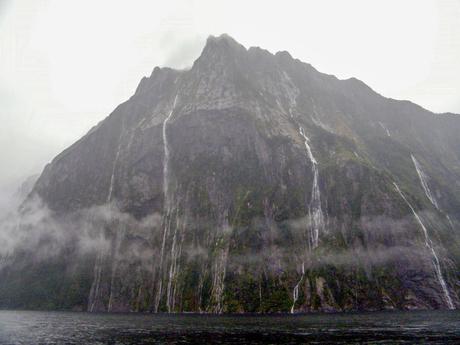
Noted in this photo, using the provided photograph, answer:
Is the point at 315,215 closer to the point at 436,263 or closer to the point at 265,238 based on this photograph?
the point at 265,238

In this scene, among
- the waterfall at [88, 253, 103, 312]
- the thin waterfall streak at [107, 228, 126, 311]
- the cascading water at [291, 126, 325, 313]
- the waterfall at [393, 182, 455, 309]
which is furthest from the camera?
the waterfall at [88, 253, 103, 312]

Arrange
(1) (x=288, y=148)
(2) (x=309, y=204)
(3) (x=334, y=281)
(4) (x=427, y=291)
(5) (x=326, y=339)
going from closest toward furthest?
(5) (x=326, y=339), (4) (x=427, y=291), (3) (x=334, y=281), (2) (x=309, y=204), (1) (x=288, y=148)

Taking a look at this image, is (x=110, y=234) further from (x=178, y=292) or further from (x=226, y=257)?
(x=226, y=257)

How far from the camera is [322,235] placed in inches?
6102

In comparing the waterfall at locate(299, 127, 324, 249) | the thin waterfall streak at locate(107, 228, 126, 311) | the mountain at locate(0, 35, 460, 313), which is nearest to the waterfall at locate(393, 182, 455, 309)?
the mountain at locate(0, 35, 460, 313)

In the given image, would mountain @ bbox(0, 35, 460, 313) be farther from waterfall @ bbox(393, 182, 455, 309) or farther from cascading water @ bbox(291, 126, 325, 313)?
cascading water @ bbox(291, 126, 325, 313)

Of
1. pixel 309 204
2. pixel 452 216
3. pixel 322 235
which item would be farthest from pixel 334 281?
pixel 452 216

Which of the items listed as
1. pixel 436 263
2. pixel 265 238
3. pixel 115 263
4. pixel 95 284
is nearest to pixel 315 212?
pixel 265 238

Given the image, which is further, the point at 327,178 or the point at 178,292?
the point at 327,178

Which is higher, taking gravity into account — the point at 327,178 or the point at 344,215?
the point at 327,178

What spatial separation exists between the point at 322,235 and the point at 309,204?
55.8 feet

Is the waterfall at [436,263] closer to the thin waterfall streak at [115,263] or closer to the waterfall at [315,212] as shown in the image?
the waterfall at [315,212]

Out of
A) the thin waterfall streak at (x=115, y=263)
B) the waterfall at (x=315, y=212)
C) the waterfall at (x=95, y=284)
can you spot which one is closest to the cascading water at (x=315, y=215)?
the waterfall at (x=315, y=212)

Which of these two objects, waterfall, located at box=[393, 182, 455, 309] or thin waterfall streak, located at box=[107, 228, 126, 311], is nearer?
waterfall, located at box=[393, 182, 455, 309]
